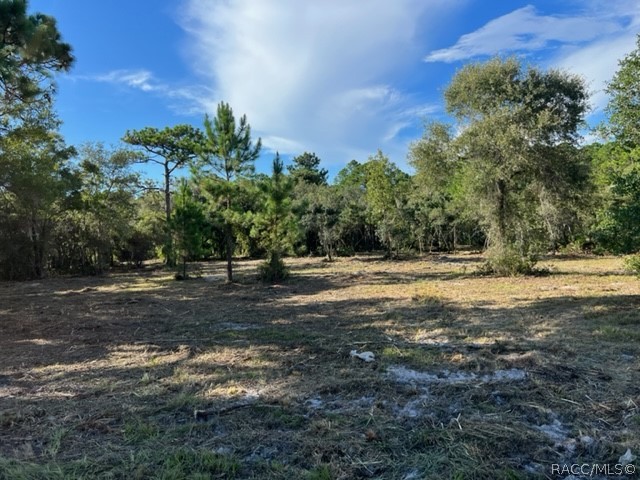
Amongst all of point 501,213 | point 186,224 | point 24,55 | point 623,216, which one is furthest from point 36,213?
point 623,216

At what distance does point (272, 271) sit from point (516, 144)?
8.45 metres

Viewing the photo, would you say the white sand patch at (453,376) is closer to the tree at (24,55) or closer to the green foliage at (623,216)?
the green foliage at (623,216)

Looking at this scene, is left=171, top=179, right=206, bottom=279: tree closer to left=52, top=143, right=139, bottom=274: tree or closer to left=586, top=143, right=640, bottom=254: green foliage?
left=52, top=143, right=139, bottom=274: tree

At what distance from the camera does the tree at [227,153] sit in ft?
42.6

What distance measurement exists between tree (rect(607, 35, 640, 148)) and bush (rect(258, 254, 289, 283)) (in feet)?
32.5

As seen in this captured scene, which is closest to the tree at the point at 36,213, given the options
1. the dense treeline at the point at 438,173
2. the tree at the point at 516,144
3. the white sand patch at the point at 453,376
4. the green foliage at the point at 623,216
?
the dense treeline at the point at 438,173

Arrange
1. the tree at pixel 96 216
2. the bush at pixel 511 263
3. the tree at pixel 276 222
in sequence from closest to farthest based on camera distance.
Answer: the bush at pixel 511 263 < the tree at pixel 276 222 < the tree at pixel 96 216

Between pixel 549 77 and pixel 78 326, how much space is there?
13913mm

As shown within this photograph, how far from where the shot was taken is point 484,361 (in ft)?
13.6

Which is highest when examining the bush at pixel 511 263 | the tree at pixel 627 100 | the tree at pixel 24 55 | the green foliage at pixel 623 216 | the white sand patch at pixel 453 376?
the tree at pixel 24 55

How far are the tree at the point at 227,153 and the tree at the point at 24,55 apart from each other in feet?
13.7

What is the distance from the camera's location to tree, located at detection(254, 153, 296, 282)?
43.7 feet

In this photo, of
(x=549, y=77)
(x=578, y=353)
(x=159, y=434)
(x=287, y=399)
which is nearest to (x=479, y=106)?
(x=549, y=77)

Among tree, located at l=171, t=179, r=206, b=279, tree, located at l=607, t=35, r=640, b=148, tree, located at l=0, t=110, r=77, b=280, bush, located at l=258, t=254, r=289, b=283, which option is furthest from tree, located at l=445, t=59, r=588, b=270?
tree, located at l=0, t=110, r=77, b=280
